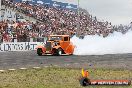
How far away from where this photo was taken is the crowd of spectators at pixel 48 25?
1730 inches

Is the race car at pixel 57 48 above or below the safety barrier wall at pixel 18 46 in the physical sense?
above

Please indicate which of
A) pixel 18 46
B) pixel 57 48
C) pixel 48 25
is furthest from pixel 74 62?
pixel 48 25

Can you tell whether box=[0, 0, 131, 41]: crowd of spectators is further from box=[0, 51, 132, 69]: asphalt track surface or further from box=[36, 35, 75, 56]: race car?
box=[0, 51, 132, 69]: asphalt track surface

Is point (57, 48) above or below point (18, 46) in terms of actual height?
above

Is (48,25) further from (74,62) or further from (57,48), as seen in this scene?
(74,62)

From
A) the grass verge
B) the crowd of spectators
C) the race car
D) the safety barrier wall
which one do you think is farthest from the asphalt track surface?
the safety barrier wall

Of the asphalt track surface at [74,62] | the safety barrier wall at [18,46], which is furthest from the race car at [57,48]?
the safety barrier wall at [18,46]

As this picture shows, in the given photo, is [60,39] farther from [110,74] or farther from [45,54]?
[110,74]

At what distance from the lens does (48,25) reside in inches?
2133

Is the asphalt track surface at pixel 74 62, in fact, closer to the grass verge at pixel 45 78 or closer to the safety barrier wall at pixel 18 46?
the grass verge at pixel 45 78

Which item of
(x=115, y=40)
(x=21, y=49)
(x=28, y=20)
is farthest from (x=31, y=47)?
(x=115, y=40)

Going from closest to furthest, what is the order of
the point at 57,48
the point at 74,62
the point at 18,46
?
1. the point at 74,62
2. the point at 57,48
3. the point at 18,46

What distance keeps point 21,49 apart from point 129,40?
12.2 metres

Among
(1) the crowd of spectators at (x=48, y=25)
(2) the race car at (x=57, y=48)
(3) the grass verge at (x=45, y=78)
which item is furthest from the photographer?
(1) the crowd of spectators at (x=48, y=25)
